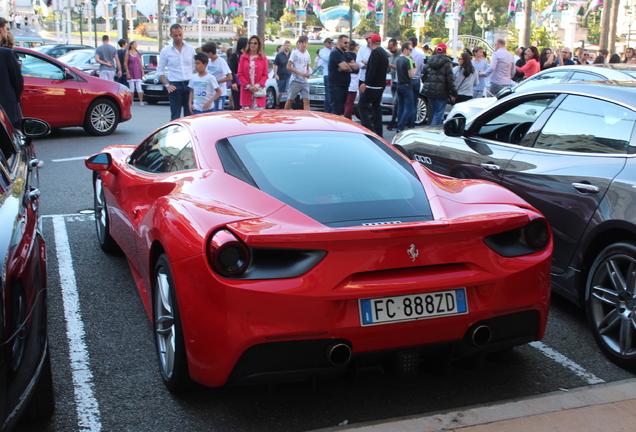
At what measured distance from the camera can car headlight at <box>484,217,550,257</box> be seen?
3201 mm

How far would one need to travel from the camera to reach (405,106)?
535 inches

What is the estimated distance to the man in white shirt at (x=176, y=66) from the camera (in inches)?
456

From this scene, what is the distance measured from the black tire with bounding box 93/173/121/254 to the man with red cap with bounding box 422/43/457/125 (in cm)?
825

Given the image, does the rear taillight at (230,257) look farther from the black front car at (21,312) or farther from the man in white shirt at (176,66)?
the man in white shirt at (176,66)

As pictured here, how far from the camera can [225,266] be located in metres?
2.85

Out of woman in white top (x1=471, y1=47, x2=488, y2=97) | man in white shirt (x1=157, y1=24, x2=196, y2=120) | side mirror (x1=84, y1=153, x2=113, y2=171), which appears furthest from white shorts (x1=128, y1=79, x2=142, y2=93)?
side mirror (x1=84, y1=153, x2=113, y2=171)

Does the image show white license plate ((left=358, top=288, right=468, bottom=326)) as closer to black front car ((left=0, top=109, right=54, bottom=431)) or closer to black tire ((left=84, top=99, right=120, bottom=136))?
black front car ((left=0, top=109, right=54, bottom=431))

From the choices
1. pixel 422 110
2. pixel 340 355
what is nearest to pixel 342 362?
pixel 340 355

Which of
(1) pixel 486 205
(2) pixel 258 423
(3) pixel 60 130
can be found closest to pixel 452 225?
(1) pixel 486 205

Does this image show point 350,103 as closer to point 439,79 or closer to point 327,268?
point 439,79

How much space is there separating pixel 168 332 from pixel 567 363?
7.20 ft

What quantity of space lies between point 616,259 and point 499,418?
4.36ft

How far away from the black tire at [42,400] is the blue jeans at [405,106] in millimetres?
11191

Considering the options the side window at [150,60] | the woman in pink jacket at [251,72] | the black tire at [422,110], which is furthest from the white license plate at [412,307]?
the side window at [150,60]
